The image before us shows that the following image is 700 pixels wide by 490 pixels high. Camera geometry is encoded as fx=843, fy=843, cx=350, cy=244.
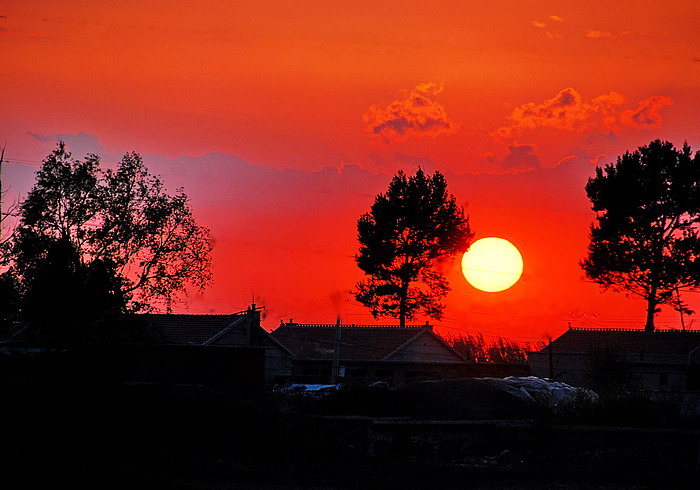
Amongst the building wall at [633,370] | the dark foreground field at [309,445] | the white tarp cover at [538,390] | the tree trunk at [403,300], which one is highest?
the tree trunk at [403,300]

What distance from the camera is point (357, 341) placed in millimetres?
61781

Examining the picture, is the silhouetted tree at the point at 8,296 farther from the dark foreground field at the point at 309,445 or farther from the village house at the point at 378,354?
the dark foreground field at the point at 309,445

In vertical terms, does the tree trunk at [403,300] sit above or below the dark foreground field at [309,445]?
above

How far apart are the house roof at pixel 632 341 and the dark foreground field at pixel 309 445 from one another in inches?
1495

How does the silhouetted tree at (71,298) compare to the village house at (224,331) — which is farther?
the village house at (224,331)

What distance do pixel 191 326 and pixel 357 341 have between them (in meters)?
13.7

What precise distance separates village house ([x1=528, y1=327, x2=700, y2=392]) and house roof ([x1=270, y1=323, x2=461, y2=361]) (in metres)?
8.10

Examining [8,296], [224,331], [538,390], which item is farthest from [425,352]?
[538,390]

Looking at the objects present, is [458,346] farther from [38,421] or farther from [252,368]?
[38,421]

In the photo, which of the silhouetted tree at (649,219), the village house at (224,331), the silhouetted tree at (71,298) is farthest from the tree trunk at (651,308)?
the silhouetted tree at (71,298)

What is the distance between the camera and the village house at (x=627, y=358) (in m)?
55.2

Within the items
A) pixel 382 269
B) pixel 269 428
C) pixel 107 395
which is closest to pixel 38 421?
pixel 107 395

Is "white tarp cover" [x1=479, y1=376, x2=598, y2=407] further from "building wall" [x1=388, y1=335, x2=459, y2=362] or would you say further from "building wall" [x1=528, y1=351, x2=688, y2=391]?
"building wall" [x1=388, y1=335, x2=459, y2=362]

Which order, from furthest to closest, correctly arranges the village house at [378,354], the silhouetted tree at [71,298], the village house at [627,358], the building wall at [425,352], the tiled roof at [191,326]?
the building wall at [425,352] → the village house at [378,354] → the village house at [627,358] → the tiled roof at [191,326] → the silhouetted tree at [71,298]
